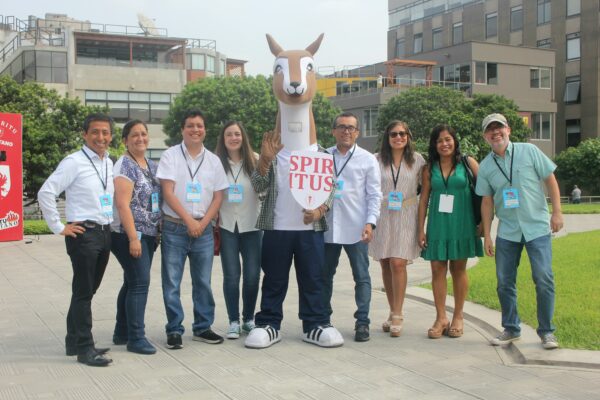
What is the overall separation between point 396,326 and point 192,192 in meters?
2.24

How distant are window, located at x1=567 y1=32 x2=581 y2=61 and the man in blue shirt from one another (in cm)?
4856

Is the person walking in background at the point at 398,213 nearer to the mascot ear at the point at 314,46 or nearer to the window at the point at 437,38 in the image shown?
the mascot ear at the point at 314,46

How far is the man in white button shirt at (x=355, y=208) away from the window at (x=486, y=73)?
40730 millimetres

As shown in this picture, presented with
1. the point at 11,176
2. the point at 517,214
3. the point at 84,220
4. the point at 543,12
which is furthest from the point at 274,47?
the point at 543,12

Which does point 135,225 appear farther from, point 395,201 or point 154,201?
point 395,201

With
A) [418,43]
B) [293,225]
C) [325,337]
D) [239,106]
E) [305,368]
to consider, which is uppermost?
[418,43]

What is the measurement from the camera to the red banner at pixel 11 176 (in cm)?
1342

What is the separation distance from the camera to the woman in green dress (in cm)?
598

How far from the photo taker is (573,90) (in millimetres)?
50094

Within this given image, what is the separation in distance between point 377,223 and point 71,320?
9.31 ft

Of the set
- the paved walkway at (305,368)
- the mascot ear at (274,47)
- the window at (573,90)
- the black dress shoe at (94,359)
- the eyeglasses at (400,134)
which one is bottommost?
the paved walkway at (305,368)

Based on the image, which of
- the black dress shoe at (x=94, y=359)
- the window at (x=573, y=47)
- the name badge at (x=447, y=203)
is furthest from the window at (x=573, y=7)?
the black dress shoe at (x=94, y=359)

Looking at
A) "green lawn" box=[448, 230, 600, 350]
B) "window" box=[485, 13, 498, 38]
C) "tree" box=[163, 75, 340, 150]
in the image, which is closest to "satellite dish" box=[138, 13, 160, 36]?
"tree" box=[163, 75, 340, 150]

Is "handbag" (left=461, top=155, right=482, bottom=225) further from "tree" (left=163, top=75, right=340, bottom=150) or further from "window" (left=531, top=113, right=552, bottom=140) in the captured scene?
"window" (left=531, top=113, right=552, bottom=140)
